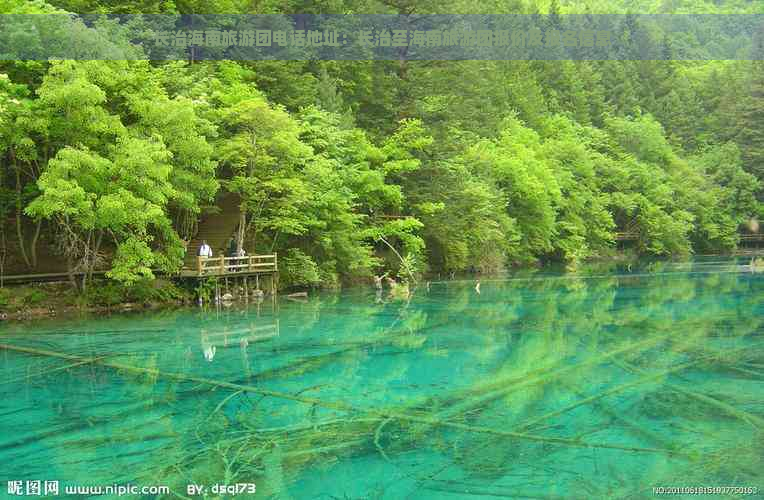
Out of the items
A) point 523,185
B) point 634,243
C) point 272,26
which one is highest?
point 272,26

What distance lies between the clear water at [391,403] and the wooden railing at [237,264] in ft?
5.65

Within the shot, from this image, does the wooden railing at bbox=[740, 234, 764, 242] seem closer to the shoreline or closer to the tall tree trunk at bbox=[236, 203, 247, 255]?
the tall tree trunk at bbox=[236, 203, 247, 255]

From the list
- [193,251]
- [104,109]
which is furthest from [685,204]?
[104,109]

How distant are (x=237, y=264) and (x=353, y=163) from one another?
Result: 737 cm

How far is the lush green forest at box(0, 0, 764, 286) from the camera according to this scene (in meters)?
20.3

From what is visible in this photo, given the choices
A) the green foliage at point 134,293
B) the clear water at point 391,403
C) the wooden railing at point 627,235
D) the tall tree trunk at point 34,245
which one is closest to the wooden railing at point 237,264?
the green foliage at point 134,293

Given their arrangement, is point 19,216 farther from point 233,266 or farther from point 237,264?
point 237,264

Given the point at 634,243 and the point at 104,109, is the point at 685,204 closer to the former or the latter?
the point at 634,243

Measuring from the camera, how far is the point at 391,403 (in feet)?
38.2

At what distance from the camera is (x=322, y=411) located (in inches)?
441

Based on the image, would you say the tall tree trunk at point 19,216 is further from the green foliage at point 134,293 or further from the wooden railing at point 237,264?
the wooden railing at point 237,264

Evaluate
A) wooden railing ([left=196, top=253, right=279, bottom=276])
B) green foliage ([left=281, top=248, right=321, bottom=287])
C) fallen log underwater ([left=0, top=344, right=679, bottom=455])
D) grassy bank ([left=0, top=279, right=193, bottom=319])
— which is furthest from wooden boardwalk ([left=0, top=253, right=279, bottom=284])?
fallen log underwater ([left=0, top=344, right=679, bottom=455])

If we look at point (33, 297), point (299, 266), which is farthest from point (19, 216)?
point (299, 266)

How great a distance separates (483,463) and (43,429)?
5924mm
